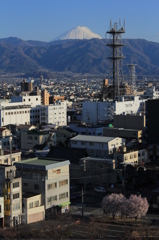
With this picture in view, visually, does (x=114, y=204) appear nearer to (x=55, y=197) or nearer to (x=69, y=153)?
(x=55, y=197)

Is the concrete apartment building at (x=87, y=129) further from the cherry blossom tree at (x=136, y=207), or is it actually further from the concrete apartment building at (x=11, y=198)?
the concrete apartment building at (x=11, y=198)

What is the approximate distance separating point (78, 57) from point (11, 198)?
466ft

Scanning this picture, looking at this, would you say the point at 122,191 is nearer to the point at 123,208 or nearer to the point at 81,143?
the point at 123,208

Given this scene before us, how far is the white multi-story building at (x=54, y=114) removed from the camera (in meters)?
24.6

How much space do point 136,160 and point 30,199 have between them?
5.52 metres

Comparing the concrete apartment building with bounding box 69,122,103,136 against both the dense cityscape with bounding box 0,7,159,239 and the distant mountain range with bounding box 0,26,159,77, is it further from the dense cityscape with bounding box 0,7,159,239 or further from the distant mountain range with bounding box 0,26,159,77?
the distant mountain range with bounding box 0,26,159,77

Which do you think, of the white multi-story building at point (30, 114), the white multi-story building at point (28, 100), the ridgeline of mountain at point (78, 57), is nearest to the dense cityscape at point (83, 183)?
the white multi-story building at point (30, 114)

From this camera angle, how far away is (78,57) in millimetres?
149500

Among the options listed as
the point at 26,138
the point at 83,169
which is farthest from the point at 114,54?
the point at 83,169

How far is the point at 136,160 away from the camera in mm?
14141

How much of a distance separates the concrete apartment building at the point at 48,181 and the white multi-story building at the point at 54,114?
14547 millimetres

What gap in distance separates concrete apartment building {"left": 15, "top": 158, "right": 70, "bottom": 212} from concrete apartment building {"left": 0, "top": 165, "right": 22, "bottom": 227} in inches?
24.9

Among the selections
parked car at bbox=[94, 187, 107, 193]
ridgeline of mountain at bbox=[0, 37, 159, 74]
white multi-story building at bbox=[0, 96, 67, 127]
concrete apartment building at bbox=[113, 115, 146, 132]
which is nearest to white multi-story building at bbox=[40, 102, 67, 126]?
white multi-story building at bbox=[0, 96, 67, 127]

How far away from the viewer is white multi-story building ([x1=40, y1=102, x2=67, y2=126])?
2461cm
